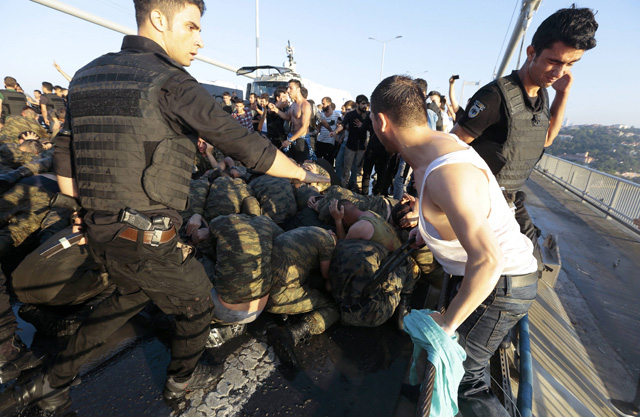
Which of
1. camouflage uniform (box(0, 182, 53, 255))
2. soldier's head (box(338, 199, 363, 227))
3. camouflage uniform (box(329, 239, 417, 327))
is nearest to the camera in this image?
camouflage uniform (box(329, 239, 417, 327))

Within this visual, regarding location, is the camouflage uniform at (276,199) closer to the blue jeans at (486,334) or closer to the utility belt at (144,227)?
the utility belt at (144,227)

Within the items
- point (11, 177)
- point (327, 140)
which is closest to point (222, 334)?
point (11, 177)

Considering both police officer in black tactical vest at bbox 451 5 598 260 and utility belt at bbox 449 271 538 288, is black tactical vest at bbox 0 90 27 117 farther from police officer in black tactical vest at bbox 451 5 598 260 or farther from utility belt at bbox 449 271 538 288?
utility belt at bbox 449 271 538 288

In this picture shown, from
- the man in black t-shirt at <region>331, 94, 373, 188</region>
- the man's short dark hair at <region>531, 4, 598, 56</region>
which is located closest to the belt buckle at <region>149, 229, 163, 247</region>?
the man's short dark hair at <region>531, 4, 598, 56</region>

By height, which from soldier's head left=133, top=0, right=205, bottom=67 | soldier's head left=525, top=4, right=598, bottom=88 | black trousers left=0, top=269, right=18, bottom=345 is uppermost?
soldier's head left=525, top=4, right=598, bottom=88

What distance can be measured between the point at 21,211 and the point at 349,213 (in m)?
3.42

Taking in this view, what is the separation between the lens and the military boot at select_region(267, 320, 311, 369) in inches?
86.0

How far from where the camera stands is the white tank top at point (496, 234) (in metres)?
1.17

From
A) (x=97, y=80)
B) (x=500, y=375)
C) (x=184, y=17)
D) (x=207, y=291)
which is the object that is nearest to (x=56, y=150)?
(x=97, y=80)

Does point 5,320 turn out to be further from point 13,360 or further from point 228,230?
point 228,230

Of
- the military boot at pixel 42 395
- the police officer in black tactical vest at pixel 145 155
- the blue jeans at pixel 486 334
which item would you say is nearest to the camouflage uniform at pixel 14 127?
the police officer in black tactical vest at pixel 145 155

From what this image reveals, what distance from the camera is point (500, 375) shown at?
2.46 metres

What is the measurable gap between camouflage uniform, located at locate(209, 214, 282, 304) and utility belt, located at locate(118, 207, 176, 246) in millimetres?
717

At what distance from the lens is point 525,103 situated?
2045 mm
